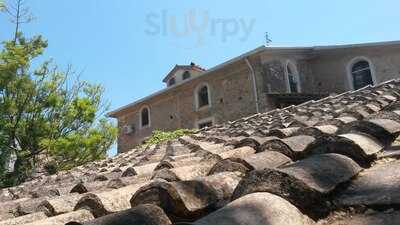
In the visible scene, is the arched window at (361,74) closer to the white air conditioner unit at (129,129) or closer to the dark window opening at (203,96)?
the dark window opening at (203,96)

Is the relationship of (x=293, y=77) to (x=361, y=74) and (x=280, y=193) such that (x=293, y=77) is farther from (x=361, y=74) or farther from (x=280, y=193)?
(x=280, y=193)

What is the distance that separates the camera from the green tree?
58.0 ft

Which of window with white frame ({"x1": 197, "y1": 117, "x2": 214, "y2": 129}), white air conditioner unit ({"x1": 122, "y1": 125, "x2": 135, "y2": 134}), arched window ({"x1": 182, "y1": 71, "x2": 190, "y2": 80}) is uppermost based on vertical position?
arched window ({"x1": 182, "y1": 71, "x2": 190, "y2": 80})

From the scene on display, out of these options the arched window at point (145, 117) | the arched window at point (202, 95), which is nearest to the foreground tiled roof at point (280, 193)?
the arched window at point (202, 95)

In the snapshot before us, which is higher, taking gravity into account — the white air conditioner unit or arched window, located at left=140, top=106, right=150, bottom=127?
arched window, located at left=140, top=106, right=150, bottom=127

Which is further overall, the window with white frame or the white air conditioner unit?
the white air conditioner unit

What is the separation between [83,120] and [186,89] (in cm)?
554

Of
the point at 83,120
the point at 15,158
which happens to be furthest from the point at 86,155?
the point at 15,158

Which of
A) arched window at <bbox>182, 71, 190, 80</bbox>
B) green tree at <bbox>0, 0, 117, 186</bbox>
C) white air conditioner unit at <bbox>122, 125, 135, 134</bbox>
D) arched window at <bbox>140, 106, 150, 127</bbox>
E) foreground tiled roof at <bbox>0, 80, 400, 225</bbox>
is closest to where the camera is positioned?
foreground tiled roof at <bbox>0, 80, 400, 225</bbox>

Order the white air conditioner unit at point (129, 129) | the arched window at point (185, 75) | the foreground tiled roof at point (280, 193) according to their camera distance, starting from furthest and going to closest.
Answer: the white air conditioner unit at point (129, 129), the arched window at point (185, 75), the foreground tiled roof at point (280, 193)

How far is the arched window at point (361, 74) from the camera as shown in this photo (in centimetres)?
1812

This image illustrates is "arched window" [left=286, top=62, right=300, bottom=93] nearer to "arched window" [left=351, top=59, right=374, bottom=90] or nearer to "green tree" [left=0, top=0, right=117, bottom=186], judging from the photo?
"arched window" [left=351, top=59, right=374, bottom=90]

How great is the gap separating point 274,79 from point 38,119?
35.4 ft

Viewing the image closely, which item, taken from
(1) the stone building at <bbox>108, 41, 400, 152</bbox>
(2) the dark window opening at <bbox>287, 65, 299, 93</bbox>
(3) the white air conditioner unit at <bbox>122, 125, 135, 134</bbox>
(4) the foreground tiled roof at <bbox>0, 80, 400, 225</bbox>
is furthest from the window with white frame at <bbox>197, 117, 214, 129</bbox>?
(4) the foreground tiled roof at <bbox>0, 80, 400, 225</bbox>
